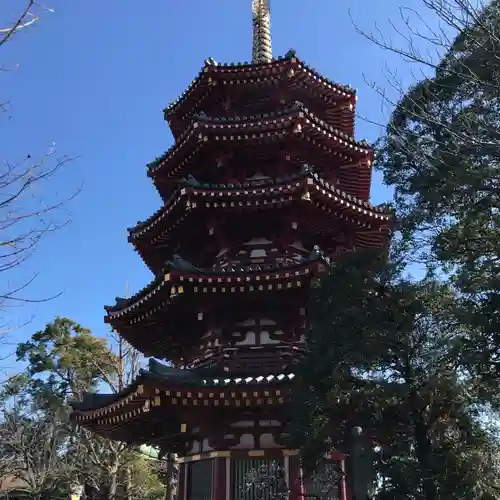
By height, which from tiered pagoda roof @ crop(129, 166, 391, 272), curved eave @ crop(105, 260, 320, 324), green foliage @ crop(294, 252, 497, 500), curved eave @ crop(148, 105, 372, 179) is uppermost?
curved eave @ crop(148, 105, 372, 179)

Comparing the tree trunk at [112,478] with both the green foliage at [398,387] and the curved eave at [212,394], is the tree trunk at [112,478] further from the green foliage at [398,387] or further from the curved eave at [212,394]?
the green foliage at [398,387]

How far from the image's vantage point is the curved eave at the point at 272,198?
11.1 meters

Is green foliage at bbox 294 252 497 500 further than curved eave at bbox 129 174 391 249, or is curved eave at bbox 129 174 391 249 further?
curved eave at bbox 129 174 391 249

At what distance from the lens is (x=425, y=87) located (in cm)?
852

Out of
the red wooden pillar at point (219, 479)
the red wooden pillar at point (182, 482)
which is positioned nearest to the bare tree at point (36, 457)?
the red wooden pillar at point (182, 482)

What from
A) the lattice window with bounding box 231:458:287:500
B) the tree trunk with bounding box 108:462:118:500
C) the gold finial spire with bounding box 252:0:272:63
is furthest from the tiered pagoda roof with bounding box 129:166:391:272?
the tree trunk with bounding box 108:462:118:500

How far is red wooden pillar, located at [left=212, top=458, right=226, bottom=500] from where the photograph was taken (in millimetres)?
9648

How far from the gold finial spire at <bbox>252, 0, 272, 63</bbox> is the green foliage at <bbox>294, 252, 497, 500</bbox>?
34.6ft

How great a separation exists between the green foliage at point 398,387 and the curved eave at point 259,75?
7.17 m

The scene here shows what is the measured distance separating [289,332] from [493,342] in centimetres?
500

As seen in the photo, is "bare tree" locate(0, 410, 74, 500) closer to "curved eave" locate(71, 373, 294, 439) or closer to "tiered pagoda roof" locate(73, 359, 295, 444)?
"tiered pagoda roof" locate(73, 359, 295, 444)

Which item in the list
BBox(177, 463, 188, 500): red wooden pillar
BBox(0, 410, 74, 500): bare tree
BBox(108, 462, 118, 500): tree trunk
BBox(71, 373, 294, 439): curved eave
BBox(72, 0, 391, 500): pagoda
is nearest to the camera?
BBox(71, 373, 294, 439): curved eave

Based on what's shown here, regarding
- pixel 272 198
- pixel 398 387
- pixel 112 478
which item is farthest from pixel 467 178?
pixel 112 478

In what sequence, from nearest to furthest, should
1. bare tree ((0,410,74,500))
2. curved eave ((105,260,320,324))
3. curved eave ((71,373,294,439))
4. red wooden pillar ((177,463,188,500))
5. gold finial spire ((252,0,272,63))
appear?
curved eave ((71,373,294,439)) < curved eave ((105,260,320,324)) < red wooden pillar ((177,463,188,500)) < gold finial spire ((252,0,272,63)) < bare tree ((0,410,74,500))
